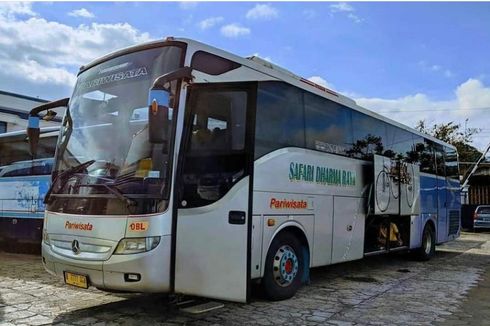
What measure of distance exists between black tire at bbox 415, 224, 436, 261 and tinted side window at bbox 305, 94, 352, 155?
15.3 feet

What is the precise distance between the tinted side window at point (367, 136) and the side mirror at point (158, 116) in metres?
4.81

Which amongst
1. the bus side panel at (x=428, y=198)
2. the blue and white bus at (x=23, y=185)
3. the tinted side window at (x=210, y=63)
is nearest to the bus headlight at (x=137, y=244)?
the tinted side window at (x=210, y=63)

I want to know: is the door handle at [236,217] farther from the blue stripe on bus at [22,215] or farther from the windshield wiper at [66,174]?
the blue stripe on bus at [22,215]

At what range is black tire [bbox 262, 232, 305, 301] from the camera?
21.4 ft

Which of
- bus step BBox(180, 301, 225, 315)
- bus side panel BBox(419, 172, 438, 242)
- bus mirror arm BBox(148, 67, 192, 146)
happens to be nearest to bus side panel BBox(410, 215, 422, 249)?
bus side panel BBox(419, 172, 438, 242)

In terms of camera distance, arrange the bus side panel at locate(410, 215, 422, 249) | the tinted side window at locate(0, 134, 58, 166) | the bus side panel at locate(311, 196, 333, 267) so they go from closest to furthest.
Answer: the bus side panel at locate(311, 196, 333, 267) < the tinted side window at locate(0, 134, 58, 166) < the bus side panel at locate(410, 215, 422, 249)

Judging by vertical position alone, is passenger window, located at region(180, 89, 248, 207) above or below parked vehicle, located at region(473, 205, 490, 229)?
above

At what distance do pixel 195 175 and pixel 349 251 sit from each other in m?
4.06

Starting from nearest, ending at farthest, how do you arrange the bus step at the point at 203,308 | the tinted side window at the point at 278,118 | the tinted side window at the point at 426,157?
the bus step at the point at 203,308, the tinted side window at the point at 278,118, the tinted side window at the point at 426,157

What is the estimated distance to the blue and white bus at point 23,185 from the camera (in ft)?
35.0

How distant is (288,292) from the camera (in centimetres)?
685

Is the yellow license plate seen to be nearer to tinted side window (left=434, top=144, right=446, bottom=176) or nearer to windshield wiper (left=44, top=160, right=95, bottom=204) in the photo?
windshield wiper (left=44, top=160, right=95, bottom=204)

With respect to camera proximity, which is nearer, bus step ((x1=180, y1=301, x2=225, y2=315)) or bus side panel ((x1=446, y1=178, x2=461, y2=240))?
bus step ((x1=180, y1=301, x2=225, y2=315))

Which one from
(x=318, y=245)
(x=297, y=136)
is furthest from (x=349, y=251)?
(x=297, y=136)
